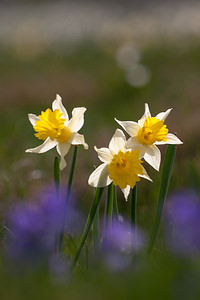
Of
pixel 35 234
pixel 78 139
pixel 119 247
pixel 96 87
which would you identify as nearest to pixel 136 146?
pixel 78 139

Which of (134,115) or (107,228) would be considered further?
(134,115)

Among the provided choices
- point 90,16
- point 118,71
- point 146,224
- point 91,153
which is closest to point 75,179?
point 91,153

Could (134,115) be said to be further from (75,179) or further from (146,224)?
(146,224)

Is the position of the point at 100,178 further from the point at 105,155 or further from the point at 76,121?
the point at 76,121

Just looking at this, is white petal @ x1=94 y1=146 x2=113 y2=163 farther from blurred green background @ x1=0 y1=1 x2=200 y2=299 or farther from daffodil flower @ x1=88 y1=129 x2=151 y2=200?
blurred green background @ x1=0 y1=1 x2=200 y2=299

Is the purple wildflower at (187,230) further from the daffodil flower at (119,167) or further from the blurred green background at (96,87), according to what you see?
the blurred green background at (96,87)

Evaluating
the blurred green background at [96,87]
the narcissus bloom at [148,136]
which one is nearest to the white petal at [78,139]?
the narcissus bloom at [148,136]

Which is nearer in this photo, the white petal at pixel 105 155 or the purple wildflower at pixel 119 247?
the purple wildflower at pixel 119 247
